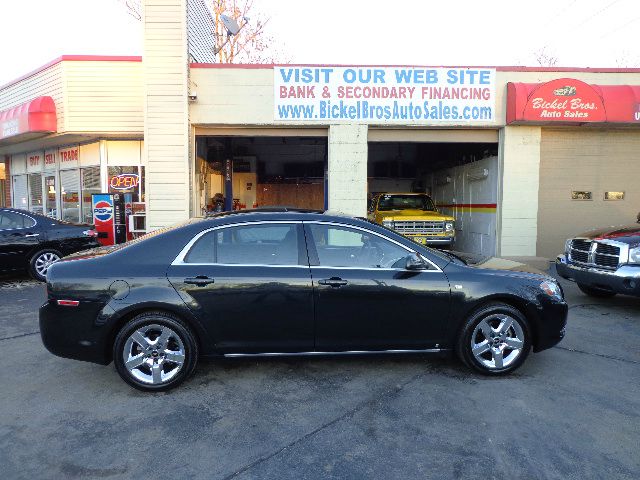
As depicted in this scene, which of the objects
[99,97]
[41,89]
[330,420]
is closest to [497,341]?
[330,420]

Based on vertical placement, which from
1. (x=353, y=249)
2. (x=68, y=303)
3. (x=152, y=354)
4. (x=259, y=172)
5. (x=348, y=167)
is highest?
(x=259, y=172)

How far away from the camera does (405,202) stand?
1273 centimetres

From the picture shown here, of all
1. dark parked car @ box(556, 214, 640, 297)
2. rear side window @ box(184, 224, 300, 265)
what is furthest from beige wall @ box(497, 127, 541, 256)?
rear side window @ box(184, 224, 300, 265)

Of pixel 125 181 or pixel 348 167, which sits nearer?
pixel 348 167

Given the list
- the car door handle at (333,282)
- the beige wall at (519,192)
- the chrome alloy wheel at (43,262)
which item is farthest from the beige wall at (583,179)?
the chrome alloy wheel at (43,262)

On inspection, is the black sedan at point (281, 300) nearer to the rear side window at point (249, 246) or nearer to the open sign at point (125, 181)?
the rear side window at point (249, 246)

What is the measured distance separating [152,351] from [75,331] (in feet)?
2.15

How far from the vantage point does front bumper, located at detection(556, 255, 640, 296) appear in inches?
239

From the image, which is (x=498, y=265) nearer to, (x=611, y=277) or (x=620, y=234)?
(x=611, y=277)

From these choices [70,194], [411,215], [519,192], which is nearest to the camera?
[519,192]

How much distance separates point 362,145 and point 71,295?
26.4 feet

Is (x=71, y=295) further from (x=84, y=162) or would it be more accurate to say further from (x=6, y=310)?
(x=84, y=162)

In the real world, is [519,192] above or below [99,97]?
below

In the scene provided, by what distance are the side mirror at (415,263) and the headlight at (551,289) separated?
1.17 m
